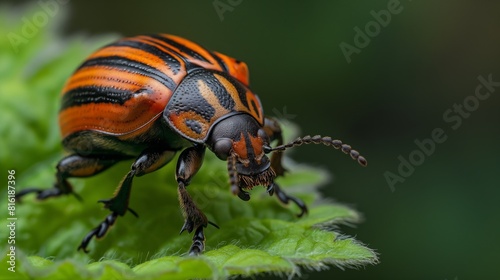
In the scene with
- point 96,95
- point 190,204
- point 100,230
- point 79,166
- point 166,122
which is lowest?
point 100,230

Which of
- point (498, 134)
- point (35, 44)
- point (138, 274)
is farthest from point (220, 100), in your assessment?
point (498, 134)

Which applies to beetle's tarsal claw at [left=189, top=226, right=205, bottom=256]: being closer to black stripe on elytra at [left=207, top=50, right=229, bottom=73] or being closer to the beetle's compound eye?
the beetle's compound eye

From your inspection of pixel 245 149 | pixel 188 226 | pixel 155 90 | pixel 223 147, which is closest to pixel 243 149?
pixel 245 149

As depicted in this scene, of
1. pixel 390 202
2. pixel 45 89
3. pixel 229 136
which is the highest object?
pixel 229 136

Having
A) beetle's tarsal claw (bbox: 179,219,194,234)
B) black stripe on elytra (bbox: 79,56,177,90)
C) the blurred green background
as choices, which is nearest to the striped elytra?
black stripe on elytra (bbox: 79,56,177,90)

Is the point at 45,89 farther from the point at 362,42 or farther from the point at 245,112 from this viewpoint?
the point at 362,42

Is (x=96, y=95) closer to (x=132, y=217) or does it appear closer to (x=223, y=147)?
(x=132, y=217)

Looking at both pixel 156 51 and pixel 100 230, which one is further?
pixel 156 51
